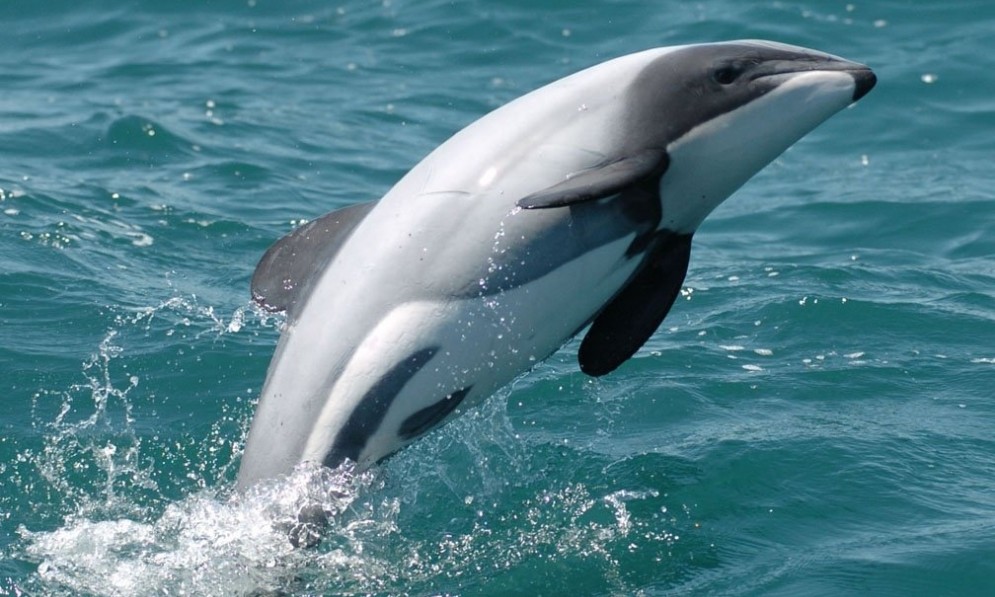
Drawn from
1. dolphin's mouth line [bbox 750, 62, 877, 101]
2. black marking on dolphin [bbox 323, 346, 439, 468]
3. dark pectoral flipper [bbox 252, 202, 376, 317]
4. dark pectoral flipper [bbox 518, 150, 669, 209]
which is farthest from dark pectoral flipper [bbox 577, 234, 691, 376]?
dark pectoral flipper [bbox 252, 202, 376, 317]

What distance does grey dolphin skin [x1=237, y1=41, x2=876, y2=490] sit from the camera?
6.53 meters

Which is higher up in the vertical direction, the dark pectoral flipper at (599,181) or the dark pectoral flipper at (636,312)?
the dark pectoral flipper at (599,181)

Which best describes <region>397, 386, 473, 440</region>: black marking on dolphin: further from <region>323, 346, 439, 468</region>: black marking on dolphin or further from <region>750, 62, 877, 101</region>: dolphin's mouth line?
<region>750, 62, 877, 101</region>: dolphin's mouth line

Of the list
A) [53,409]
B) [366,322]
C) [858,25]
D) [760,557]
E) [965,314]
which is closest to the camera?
[366,322]

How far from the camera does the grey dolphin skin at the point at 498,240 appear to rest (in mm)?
6531

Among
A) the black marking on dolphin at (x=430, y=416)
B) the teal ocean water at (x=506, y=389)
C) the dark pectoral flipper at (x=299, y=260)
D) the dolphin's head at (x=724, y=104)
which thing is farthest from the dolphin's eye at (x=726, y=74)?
the teal ocean water at (x=506, y=389)

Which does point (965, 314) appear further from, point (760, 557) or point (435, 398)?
point (435, 398)

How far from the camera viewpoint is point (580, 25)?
1858 centimetres

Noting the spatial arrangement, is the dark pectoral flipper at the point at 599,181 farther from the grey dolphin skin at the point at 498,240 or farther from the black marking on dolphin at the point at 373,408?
the black marking on dolphin at the point at 373,408

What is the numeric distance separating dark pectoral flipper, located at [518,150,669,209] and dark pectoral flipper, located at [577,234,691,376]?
75 centimetres

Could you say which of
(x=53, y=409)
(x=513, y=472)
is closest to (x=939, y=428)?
(x=513, y=472)

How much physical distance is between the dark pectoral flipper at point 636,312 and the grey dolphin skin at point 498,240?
1.05 feet

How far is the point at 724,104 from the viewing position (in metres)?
6.73

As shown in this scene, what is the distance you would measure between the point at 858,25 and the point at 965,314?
27.9ft
